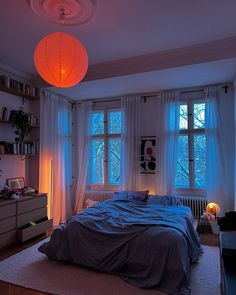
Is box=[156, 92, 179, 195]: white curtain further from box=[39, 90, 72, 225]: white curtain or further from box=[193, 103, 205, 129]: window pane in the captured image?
box=[39, 90, 72, 225]: white curtain

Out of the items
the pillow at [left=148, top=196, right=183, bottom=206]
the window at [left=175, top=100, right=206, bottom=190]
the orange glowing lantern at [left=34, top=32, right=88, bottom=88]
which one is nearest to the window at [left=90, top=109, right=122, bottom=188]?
the pillow at [left=148, top=196, right=183, bottom=206]

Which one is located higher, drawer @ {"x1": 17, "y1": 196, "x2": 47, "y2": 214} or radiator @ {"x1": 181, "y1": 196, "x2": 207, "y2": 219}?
drawer @ {"x1": 17, "y1": 196, "x2": 47, "y2": 214}

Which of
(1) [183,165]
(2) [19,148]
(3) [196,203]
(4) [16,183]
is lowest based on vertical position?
(3) [196,203]

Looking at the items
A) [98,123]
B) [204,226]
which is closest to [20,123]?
[98,123]

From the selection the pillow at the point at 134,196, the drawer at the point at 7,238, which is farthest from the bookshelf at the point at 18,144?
the pillow at the point at 134,196

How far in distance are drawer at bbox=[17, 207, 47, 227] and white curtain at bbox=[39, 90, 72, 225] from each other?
44cm

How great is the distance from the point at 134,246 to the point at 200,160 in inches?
104

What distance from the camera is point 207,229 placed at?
4066mm

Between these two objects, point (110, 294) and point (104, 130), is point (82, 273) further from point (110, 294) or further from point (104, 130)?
point (104, 130)

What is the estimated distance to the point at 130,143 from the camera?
16.1ft

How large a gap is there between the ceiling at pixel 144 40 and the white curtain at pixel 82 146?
110 cm

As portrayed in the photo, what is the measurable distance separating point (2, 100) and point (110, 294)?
320 centimetres

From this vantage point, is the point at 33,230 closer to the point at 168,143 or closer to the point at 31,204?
the point at 31,204

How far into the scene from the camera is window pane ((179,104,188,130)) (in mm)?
4715
